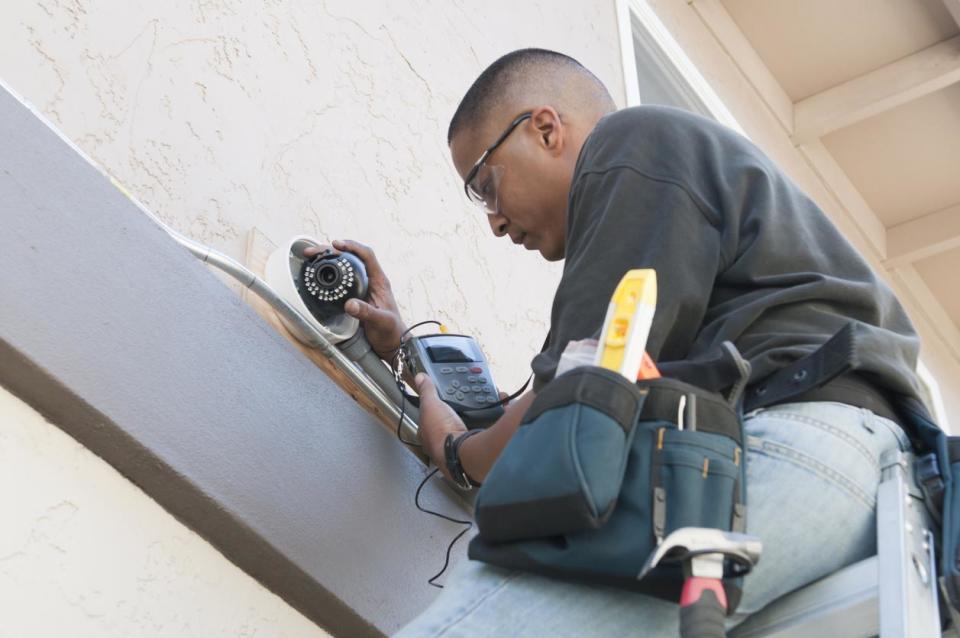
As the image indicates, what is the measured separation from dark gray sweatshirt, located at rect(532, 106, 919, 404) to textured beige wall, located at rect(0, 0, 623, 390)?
86 centimetres

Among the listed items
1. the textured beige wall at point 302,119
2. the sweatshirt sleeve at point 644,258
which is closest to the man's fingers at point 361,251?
the textured beige wall at point 302,119

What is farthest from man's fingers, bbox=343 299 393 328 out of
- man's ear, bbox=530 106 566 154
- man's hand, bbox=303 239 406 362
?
man's ear, bbox=530 106 566 154

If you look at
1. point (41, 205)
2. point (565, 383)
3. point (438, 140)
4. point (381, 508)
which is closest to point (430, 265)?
point (438, 140)

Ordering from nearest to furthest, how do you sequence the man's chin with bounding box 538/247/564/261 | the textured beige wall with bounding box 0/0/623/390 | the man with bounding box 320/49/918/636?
the man with bounding box 320/49/918/636 → the textured beige wall with bounding box 0/0/623/390 → the man's chin with bounding box 538/247/564/261

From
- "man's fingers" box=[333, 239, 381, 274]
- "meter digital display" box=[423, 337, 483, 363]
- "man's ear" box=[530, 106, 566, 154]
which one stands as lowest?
"meter digital display" box=[423, 337, 483, 363]

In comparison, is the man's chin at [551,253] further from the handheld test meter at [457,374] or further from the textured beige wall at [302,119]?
the textured beige wall at [302,119]

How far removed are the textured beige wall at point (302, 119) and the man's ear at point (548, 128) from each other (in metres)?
0.55

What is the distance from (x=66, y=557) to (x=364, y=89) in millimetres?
1573

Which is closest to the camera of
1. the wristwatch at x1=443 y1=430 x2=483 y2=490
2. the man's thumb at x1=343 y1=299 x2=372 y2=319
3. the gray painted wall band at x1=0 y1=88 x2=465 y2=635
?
the gray painted wall band at x1=0 y1=88 x2=465 y2=635

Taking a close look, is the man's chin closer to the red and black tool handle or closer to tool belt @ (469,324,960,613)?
tool belt @ (469,324,960,613)

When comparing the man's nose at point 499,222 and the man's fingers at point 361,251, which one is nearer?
the man's nose at point 499,222

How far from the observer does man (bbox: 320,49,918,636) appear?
5.16 ft

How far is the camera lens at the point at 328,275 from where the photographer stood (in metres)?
2.59

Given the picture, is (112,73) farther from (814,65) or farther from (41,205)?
(814,65)
